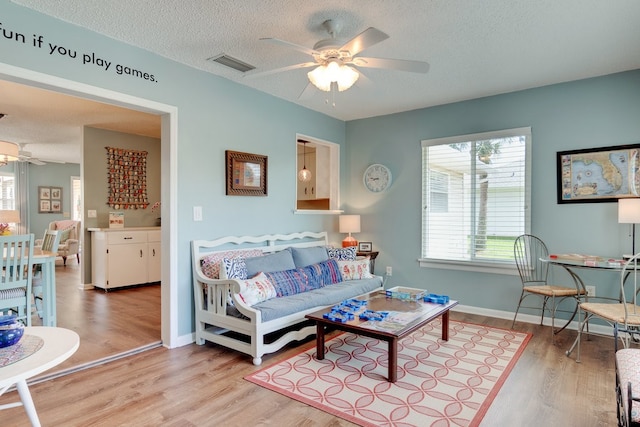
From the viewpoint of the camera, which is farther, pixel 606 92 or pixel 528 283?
pixel 528 283

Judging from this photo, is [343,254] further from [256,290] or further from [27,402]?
[27,402]

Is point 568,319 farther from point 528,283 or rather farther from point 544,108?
point 544,108

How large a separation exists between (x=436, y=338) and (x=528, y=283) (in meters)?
1.38

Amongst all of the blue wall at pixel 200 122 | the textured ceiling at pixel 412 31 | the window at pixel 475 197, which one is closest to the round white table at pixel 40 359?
the blue wall at pixel 200 122

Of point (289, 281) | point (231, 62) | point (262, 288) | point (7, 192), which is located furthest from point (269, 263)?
point (7, 192)

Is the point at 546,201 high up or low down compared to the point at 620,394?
up

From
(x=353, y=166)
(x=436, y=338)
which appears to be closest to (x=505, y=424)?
(x=436, y=338)

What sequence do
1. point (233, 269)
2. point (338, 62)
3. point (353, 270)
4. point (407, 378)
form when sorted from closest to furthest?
point (338, 62) → point (407, 378) → point (233, 269) → point (353, 270)

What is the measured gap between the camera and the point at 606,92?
11.7 feet

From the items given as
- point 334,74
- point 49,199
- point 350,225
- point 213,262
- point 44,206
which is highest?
point 334,74

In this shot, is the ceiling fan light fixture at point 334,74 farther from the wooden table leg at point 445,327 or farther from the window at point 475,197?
the window at point 475,197

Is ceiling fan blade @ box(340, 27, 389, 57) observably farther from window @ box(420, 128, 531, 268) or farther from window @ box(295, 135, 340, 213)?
window @ box(420, 128, 531, 268)

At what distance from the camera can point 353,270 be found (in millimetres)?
4184

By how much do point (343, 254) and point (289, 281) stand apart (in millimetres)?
1098
